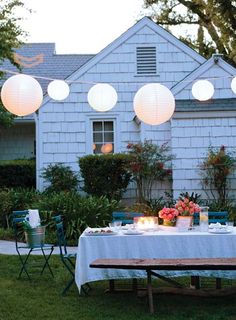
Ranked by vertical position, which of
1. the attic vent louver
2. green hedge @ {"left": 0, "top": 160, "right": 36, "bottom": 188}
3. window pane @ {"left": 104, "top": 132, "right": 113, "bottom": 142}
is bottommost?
green hedge @ {"left": 0, "top": 160, "right": 36, "bottom": 188}

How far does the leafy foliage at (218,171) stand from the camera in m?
13.0

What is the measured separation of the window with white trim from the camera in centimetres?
1554

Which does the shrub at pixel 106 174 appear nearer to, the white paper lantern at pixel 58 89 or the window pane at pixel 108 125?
the window pane at pixel 108 125

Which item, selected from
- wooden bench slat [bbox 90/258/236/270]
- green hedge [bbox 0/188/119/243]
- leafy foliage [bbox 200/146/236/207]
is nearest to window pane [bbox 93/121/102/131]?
green hedge [bbox 0/188/119/243]

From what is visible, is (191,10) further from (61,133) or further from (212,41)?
(61,133)

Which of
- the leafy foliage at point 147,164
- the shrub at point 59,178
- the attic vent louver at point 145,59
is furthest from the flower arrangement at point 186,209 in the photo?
the attic vent louver at point 145,59

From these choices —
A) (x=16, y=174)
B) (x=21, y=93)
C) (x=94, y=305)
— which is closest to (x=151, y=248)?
(x=94, y=305)

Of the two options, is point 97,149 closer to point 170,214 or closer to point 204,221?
point 170,214

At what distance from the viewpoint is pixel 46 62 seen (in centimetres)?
2161

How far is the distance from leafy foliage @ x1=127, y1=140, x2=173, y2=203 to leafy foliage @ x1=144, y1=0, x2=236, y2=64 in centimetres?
1227

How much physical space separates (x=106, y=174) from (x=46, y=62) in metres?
8.84

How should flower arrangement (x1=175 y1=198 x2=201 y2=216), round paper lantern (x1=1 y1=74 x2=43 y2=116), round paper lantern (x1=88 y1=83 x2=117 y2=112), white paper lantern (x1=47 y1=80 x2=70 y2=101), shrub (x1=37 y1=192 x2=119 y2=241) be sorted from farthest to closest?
shrub (x1=37 y1=192 x2=119 y2=241)
white paper lantern (x1=47 y1=80 x2=70 y2=101)
round paper lantern (x1=88 y1=83 x2=117 y2=112)
round paper lantern (x1=1 y1=74 x2=43 y2=116)
flower arrangement (x1=175 y1=198 x2=201 y2=216)

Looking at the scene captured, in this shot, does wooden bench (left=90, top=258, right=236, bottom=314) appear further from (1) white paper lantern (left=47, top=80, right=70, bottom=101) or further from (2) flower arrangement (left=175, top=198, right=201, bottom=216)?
(1) white paper lantern (left=47, top=80, right=70, bottom=101)

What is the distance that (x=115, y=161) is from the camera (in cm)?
1409
